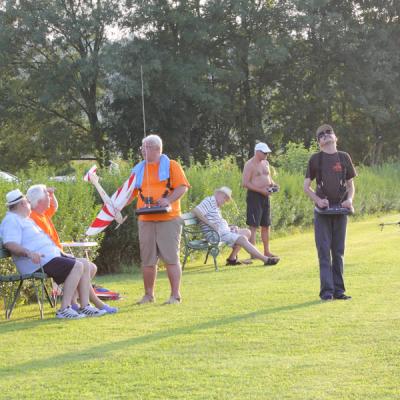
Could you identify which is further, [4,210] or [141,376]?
[4,210]

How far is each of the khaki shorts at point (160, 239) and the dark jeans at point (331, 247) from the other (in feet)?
5.11

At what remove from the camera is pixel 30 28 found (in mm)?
40781

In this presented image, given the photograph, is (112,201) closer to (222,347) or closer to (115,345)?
(115,345)

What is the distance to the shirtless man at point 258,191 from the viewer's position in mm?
15070

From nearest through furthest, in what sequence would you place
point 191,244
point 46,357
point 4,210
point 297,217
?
point 46,357
point 4,210
point 191,244
point 297,217

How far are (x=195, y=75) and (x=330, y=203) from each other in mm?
32834

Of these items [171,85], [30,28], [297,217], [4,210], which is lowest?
[297,217]

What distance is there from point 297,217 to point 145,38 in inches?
856

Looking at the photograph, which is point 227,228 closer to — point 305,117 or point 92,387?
point 92,387

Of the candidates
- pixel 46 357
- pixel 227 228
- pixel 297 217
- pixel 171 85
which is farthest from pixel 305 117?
pixel 46 357

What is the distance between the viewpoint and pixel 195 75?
42.3 m

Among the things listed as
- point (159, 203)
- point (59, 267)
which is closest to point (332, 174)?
point (159, 203)

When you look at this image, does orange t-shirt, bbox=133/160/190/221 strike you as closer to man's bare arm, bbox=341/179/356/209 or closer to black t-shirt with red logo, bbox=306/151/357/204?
black t-shirt with red logo, bbox=306/151/357/204

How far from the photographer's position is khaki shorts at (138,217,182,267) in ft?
33.7
